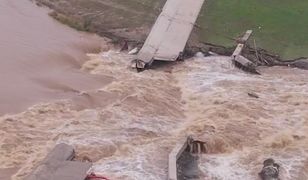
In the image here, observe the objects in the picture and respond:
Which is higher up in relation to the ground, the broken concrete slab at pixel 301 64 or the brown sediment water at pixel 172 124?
the broken concrete slab at pixel 301 64

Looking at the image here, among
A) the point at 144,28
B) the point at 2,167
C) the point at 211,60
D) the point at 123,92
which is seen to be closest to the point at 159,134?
the point at 123,92

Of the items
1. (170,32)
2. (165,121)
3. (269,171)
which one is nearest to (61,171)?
(165,121)

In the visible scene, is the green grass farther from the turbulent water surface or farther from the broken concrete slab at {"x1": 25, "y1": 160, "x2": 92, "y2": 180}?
the broken concrete slab at {"x1": 25, "y1": 160, "x2": 92, "y2": 180}

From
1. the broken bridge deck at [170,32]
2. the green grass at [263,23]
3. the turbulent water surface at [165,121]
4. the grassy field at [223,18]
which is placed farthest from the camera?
the grassy field at [223,18]

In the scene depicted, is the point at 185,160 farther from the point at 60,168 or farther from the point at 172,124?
the point at 60,168

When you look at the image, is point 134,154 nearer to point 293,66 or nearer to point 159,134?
point 159,134

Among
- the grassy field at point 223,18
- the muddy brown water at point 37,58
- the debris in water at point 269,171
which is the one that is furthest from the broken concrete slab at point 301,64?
the debris in water at point 269,171

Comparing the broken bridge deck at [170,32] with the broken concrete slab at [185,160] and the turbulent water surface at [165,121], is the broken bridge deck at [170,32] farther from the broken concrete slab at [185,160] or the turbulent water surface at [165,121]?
the broken concrete slab at [185,160]
